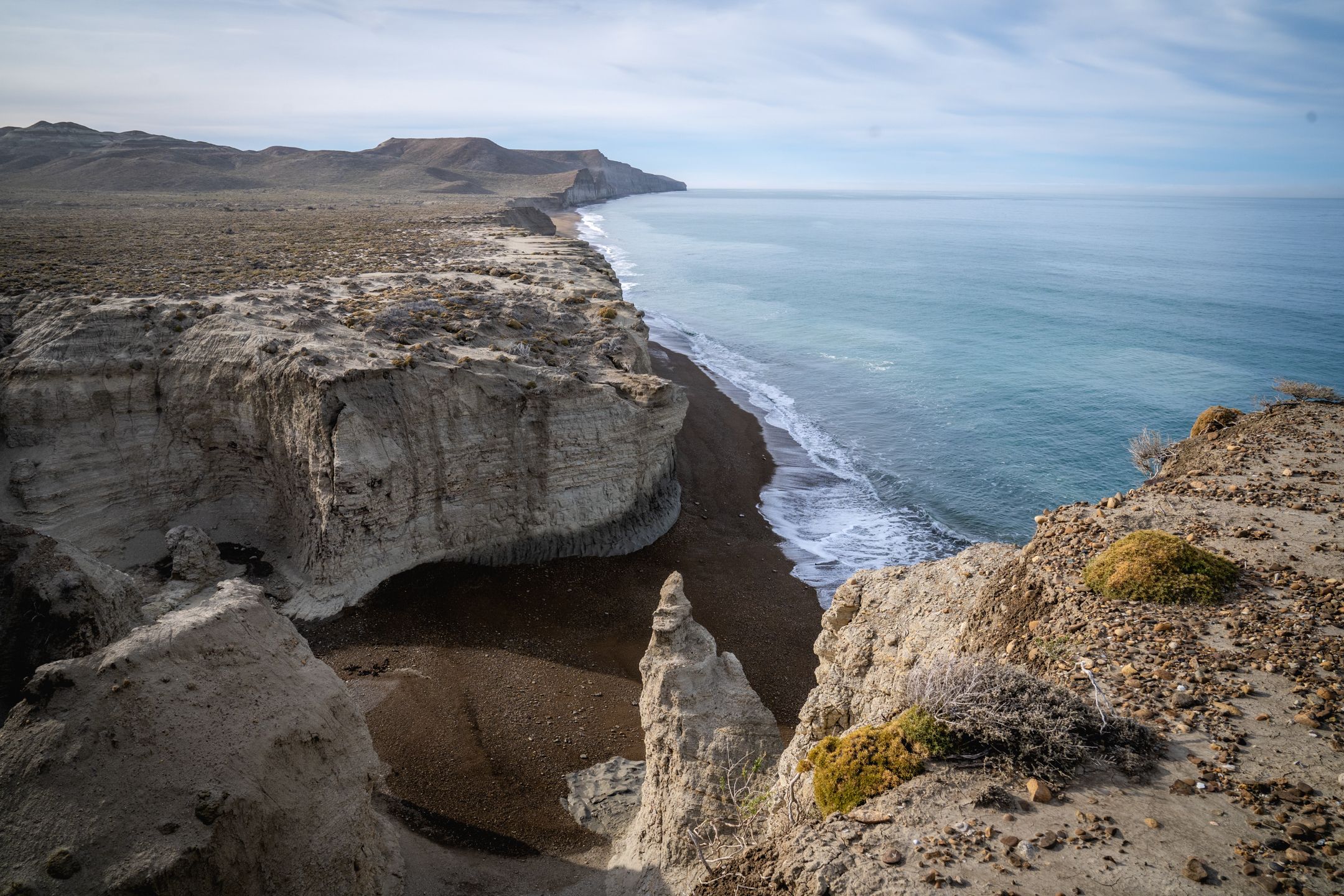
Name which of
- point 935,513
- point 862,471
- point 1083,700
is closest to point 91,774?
point 1083,700

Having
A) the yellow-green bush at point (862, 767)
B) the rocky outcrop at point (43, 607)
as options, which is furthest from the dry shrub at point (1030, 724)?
the rocky outcrop at point (43, 607)

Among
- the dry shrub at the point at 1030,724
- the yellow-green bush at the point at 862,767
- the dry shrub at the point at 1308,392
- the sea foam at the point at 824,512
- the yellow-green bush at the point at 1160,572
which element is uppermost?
the dry shrub at the point at 1308,392

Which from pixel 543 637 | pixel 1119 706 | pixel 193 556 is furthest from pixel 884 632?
pixel 193 556

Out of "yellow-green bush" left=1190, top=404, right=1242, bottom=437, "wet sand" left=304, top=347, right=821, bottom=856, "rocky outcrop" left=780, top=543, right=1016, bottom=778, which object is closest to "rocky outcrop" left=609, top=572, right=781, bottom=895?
"rocky outcrop" left=780, top=543, right=1016, bottom=778

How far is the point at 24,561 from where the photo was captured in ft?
36.3

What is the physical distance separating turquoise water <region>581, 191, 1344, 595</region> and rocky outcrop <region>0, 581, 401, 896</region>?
1775 cm

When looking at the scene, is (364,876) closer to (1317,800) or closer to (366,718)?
(366,718)

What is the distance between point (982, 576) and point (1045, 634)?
2.09 m

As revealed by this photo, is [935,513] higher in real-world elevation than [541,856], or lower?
higher

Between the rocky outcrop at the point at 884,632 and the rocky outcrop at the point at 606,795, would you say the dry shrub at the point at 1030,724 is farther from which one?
the rocky outcrop at the point at 606,795

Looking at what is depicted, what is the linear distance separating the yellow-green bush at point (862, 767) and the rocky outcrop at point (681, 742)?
4.29m

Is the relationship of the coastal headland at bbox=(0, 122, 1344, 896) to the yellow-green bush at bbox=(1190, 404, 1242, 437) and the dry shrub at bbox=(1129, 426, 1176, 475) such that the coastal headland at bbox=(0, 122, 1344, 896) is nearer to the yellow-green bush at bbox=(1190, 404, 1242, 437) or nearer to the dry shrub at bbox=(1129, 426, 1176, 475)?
the yellow-green bush at bbox=(1190, 404, 1242, 437)

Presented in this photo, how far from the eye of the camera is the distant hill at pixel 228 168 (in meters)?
105

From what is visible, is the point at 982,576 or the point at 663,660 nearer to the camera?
the point at 982,576
